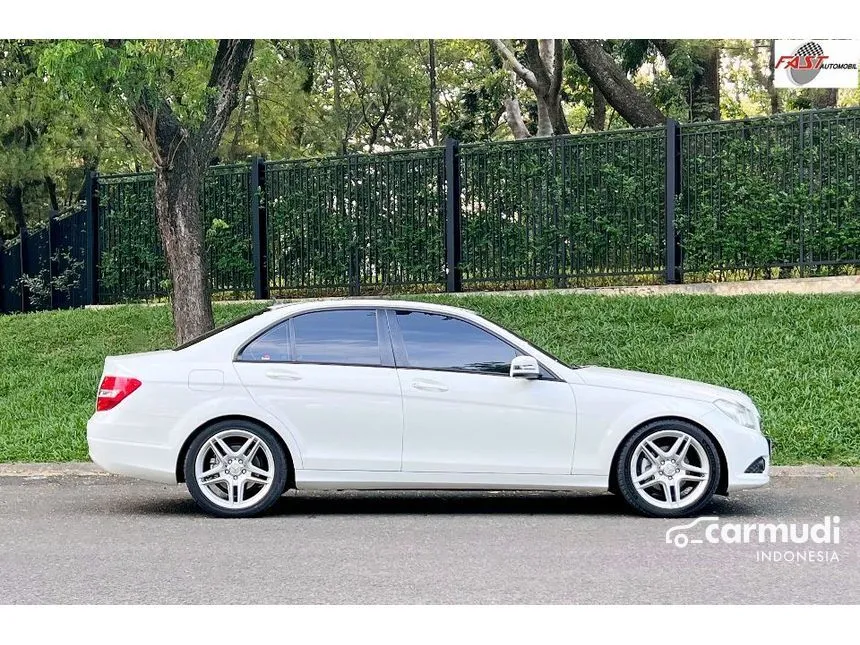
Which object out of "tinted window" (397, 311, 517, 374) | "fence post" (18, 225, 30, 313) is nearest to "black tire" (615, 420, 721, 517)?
"tinted window" (397, 311, 517, 374)

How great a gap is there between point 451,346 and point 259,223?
10408 millimetres

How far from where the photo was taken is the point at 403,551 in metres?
7.11

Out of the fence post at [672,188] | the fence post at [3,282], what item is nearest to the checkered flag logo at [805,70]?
the fence post at [672,188]

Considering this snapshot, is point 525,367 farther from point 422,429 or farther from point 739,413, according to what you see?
point 739,413

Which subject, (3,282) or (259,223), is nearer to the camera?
(259,223)

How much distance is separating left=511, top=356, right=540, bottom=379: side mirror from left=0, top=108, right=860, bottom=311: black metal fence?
8336 mm

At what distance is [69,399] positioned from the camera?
13.4 m

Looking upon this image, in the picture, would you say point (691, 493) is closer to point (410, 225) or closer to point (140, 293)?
point (410, 225)

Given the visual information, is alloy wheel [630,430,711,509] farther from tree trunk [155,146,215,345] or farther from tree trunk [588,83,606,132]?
tree trunk [588,83,606,132]

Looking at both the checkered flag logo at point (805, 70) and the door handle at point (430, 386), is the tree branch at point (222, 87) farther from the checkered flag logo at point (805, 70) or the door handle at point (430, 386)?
the checkered flag logo at point (805, 70)

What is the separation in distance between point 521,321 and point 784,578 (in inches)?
358

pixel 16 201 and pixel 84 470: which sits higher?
pixel 16 201

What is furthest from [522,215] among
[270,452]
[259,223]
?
[270,452]
